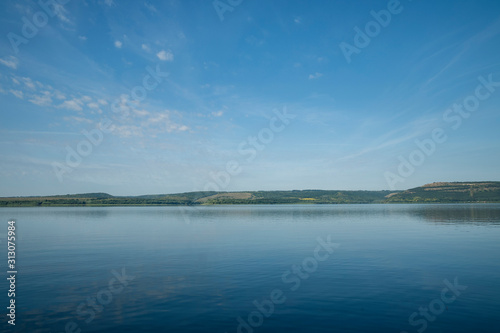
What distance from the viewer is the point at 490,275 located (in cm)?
2159

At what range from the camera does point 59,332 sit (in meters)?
12.8

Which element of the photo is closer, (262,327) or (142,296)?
(262,327)

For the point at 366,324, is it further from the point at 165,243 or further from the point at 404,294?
the point at 165,243

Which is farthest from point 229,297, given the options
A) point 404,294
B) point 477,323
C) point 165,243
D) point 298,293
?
point 165,243

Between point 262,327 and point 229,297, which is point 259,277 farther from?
point 262,327

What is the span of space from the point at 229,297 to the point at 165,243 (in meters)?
24.8

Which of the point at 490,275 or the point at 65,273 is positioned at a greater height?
the point at 65,273

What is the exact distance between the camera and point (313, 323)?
13.6 m

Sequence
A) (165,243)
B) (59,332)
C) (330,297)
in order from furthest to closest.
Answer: (165,243) → (330,297) → (59,332)

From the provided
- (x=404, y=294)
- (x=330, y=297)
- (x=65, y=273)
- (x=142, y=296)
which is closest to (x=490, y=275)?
(x=404, y=294)

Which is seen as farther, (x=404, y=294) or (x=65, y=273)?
(x=65, y=273)

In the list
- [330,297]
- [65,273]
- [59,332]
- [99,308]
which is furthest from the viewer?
[65,273]

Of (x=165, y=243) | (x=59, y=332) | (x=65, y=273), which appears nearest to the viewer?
(x=59, y=332)

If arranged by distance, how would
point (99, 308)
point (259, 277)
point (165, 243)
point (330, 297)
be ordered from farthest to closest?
1. point (165, 243)
2. point (259, 277)
3. point (330, 297)
4. point (99, 308)
